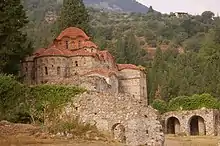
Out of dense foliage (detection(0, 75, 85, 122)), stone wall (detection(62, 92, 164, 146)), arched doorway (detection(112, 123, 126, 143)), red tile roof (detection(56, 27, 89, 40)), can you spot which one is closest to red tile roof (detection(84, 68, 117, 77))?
red tile roof (detection(56, 27, 89, 40))

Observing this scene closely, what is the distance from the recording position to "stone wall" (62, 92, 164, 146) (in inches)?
1144

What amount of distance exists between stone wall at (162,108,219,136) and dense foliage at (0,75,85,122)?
2116cm

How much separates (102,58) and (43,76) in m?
5.94

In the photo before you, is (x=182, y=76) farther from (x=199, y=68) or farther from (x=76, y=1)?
(x=76, y=1)

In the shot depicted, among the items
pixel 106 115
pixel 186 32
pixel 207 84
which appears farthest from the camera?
pixel 186 32

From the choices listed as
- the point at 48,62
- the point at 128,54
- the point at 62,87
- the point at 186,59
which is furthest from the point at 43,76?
the point at 186,59

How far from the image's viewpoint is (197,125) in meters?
53.7

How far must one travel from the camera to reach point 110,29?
5812 inches

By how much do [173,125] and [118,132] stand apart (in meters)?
23.1

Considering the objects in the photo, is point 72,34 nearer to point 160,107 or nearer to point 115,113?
point 160,107

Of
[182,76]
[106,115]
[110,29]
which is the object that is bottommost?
[106,115]

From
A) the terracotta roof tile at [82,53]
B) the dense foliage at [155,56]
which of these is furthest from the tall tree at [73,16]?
the terracotta roof tile at [82,53]

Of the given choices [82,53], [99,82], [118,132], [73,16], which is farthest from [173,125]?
[118,132]

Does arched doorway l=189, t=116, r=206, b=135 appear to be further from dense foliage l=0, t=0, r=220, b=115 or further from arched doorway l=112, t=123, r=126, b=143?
arched doorway l=112, t=123, r=126, b=143
